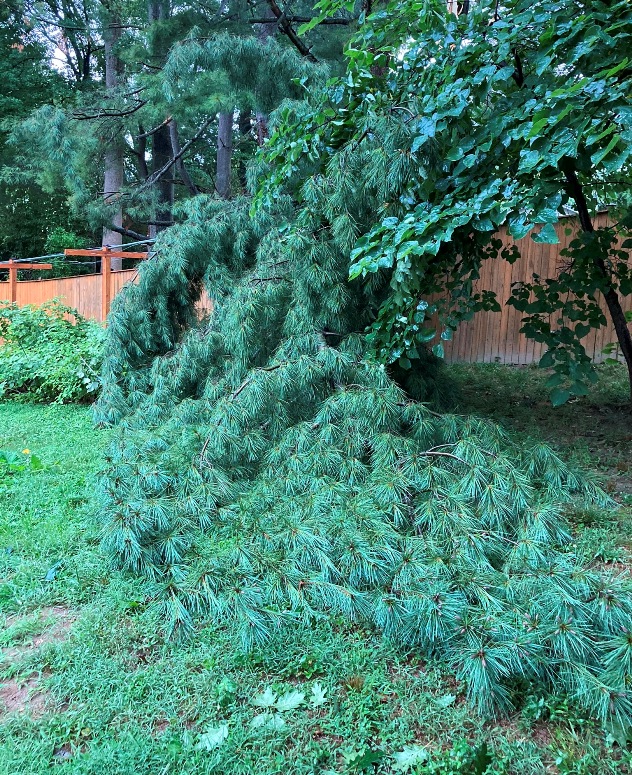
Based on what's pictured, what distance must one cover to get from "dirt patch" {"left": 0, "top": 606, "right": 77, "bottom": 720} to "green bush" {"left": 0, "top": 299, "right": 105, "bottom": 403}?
13.4 ft

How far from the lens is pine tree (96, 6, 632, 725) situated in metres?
1.72

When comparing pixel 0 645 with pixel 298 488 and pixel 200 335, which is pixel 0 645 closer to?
pixel 298 488

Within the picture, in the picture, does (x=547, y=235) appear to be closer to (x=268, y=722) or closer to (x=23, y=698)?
(x=268, y=722)

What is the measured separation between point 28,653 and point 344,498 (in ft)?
4.44

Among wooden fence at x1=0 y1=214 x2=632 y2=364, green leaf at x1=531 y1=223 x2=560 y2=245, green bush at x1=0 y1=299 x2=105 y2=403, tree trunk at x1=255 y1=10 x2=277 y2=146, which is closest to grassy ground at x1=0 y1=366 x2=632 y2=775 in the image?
green leaf at x1=531 y1=223 x2=560 y2=245

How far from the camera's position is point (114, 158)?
8430 mm

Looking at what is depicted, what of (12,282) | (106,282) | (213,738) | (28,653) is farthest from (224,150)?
(213,738)

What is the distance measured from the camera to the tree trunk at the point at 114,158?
26.4 feet

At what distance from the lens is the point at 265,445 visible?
311 centimetres

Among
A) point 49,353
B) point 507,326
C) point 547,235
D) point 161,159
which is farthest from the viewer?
point 161,159

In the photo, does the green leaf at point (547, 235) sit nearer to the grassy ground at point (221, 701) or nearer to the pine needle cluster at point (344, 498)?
the pine needle cluster at point (344, 498)

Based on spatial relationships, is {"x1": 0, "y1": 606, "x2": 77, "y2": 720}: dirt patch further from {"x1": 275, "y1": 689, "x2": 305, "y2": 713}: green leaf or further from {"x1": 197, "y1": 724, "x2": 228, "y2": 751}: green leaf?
{"x1": 275, "y1": 689, "x2": 305, "y2": 713}: green leaf

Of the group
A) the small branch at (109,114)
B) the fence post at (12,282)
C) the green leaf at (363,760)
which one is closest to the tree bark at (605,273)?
the green leaf at (363,760)

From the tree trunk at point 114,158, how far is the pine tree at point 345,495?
4.81 meters
